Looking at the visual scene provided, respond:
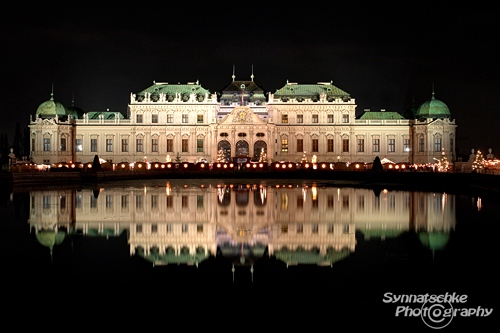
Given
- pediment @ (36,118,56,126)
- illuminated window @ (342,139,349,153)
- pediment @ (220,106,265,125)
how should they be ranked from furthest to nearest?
illuminated window @ (342,139,349,153) < pediment @ (36,118,56,126) < pediment @ (220,106,265,125)

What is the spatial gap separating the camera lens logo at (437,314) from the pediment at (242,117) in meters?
91.3

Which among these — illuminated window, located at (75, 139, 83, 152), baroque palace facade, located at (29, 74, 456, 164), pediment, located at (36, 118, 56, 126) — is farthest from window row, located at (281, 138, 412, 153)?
pediment, located at (36, 118, 56, 126)

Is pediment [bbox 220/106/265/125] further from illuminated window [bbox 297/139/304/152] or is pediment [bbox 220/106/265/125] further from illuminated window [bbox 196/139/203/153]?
illuminated window [bbox 297/139/304/152]

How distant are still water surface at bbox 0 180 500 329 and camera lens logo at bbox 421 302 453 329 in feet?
0.16

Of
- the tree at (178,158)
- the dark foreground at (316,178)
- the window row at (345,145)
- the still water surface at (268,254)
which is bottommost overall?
the still water surface at (268,254)

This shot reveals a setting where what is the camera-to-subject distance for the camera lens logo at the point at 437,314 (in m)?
8.84

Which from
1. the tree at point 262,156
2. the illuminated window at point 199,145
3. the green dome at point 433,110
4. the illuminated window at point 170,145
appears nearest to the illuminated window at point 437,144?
the green dome at point 433,110

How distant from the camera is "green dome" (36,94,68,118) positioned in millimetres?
102500

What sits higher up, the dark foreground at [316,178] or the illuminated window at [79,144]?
the illuminated window at [79,144]

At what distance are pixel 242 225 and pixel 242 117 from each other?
81510mm

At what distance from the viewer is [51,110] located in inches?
4048

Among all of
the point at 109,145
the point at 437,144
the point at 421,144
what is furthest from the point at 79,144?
the point at 437,144

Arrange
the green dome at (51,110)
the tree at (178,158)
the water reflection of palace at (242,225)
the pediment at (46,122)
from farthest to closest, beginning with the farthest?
the green dome at (51,110) < the pediment at (46,122) < the tree at (178,158) < the water reflection of palace at (242,225)

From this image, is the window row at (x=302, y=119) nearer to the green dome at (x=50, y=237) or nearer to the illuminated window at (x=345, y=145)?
the illuminated window at (x=345, y=145)
